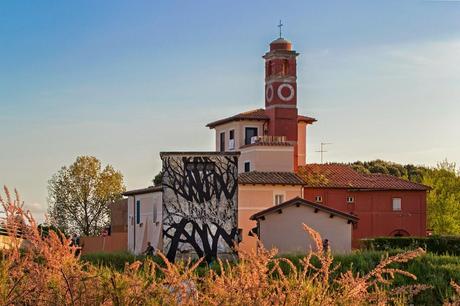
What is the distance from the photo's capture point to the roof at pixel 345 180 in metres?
56.8

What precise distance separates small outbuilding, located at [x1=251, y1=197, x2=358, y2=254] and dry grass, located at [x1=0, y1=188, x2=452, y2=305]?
3446 centimetres

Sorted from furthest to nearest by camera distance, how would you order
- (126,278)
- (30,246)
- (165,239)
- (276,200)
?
1. (276,200)
2. (165,239)
3. (30,246)
4. (126,278)

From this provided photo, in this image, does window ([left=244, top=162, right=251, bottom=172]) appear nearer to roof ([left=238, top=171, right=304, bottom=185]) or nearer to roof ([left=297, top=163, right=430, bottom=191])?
roof ([left=238, top=171, right=304, bottom=185])

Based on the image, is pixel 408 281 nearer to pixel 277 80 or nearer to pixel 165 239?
pixel 165 239

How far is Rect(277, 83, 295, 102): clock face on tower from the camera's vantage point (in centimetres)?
6056

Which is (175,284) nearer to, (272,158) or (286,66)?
(272,158)

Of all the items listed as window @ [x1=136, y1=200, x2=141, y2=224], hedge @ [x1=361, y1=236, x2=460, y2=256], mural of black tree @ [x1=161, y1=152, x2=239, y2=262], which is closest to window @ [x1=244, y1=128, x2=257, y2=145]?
window @ [x1=136, y1=200, x2=141, y2=224]

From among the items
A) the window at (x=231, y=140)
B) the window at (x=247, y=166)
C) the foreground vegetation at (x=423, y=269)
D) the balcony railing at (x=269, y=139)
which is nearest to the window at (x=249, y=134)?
the window at (x=231, y=140)

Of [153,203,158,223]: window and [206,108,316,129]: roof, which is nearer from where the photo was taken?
[153,203,158,223]: window

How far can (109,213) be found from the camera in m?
54.0

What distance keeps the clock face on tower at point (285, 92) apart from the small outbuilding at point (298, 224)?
67.3 feet

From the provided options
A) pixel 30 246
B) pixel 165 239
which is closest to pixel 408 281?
pixel 30 246

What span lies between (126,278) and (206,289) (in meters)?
0.52

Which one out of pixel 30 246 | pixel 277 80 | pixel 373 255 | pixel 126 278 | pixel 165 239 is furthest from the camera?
pixel 277 80
